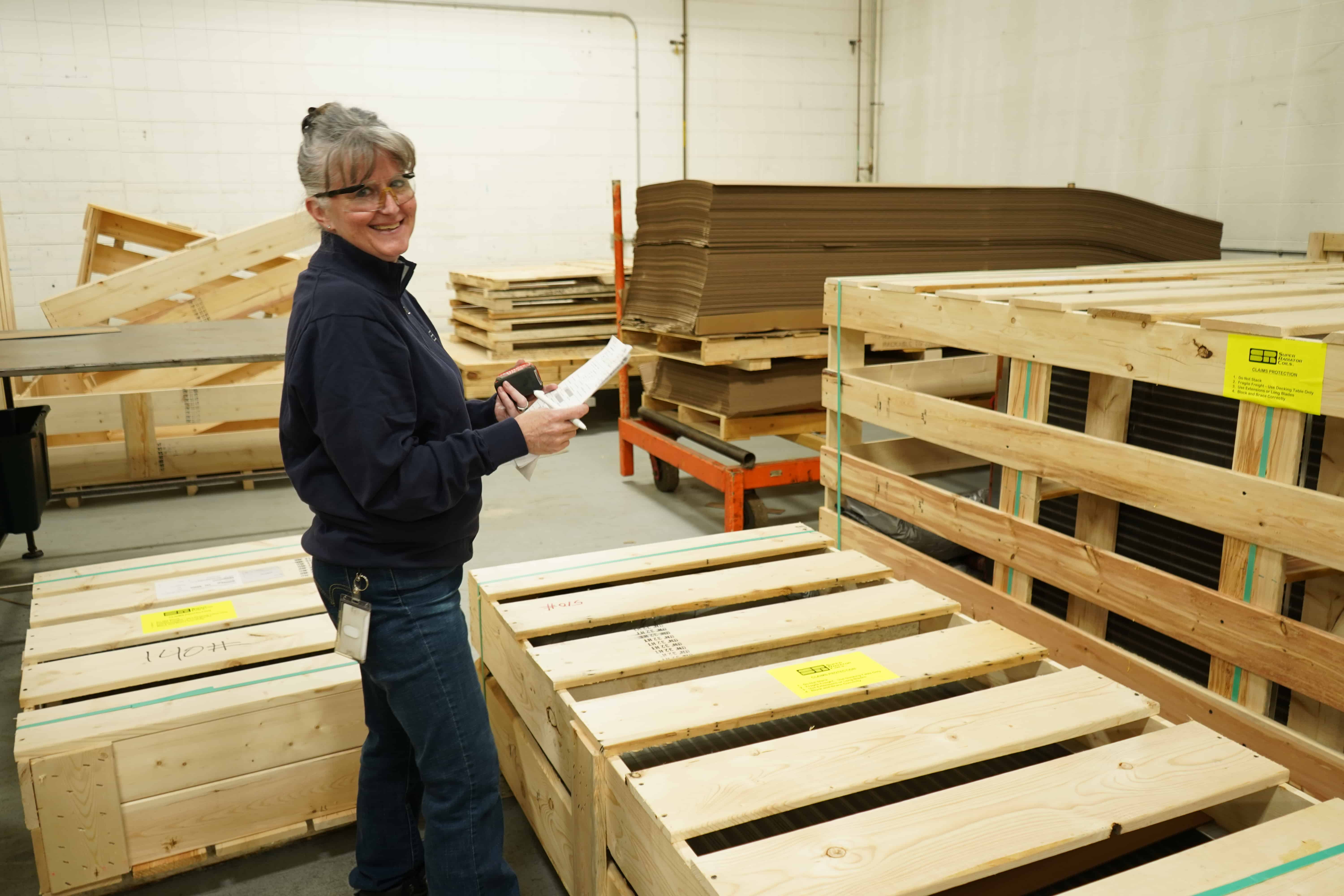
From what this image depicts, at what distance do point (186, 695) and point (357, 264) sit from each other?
4.80 ft

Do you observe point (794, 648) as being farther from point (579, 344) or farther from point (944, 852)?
point (579, 344)

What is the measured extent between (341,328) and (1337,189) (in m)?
6.57

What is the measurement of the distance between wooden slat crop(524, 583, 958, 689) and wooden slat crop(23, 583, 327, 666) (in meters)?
0.94

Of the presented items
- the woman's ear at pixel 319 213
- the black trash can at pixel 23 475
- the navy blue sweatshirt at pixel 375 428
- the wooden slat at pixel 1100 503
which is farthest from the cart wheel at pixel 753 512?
the woman's ear at pixel 319 213

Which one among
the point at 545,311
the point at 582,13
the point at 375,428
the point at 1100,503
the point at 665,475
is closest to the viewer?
the point at 375,428

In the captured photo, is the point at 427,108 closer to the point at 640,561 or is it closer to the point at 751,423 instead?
the point at 751,423

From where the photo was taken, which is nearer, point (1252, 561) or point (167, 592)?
point (1252, 561)

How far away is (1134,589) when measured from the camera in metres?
2.44

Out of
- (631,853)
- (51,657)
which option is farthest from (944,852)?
(51,657)

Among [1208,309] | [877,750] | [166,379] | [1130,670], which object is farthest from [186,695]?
[166,379]

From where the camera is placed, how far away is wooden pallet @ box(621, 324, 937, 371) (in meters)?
4.88

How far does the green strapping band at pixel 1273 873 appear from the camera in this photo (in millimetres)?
1483

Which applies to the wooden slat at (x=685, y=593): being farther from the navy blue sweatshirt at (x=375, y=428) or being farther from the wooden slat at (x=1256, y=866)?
the wooden slat at (x=1256, y=866)

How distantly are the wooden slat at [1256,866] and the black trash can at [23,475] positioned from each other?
172 inches
